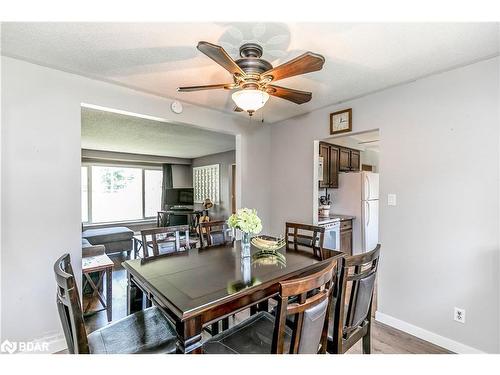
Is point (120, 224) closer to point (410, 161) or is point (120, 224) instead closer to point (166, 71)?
point (166, 71)

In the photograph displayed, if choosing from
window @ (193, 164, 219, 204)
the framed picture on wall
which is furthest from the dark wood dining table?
window @ (193, 164, 219, 204)

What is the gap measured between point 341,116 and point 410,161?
3.17ft

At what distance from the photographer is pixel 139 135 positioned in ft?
15.2

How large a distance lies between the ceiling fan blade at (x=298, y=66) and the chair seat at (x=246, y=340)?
A: 1611mm

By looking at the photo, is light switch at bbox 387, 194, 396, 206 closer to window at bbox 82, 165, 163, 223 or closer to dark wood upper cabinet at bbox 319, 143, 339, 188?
dark wood upper cabinet at bbox 319, 143, 339, 188

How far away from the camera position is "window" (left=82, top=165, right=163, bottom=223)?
6.50 metres

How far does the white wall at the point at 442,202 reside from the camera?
190cm

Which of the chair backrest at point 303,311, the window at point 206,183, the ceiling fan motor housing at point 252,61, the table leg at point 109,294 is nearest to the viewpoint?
the chair backrest at point 303,311

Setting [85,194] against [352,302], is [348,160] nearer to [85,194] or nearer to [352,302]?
[352,302]

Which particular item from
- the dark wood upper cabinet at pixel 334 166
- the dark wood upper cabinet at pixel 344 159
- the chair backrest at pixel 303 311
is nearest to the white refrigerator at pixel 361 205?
the dark wood upper cabinet at pixel 334 166

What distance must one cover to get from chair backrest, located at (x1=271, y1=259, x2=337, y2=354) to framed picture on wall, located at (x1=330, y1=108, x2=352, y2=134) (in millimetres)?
2199

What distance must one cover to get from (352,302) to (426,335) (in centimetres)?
140

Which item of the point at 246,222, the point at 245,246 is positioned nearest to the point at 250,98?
the point at 246,222

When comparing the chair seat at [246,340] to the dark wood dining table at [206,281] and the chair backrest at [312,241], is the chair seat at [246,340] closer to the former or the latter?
the dark wood dining table at [206,281]
